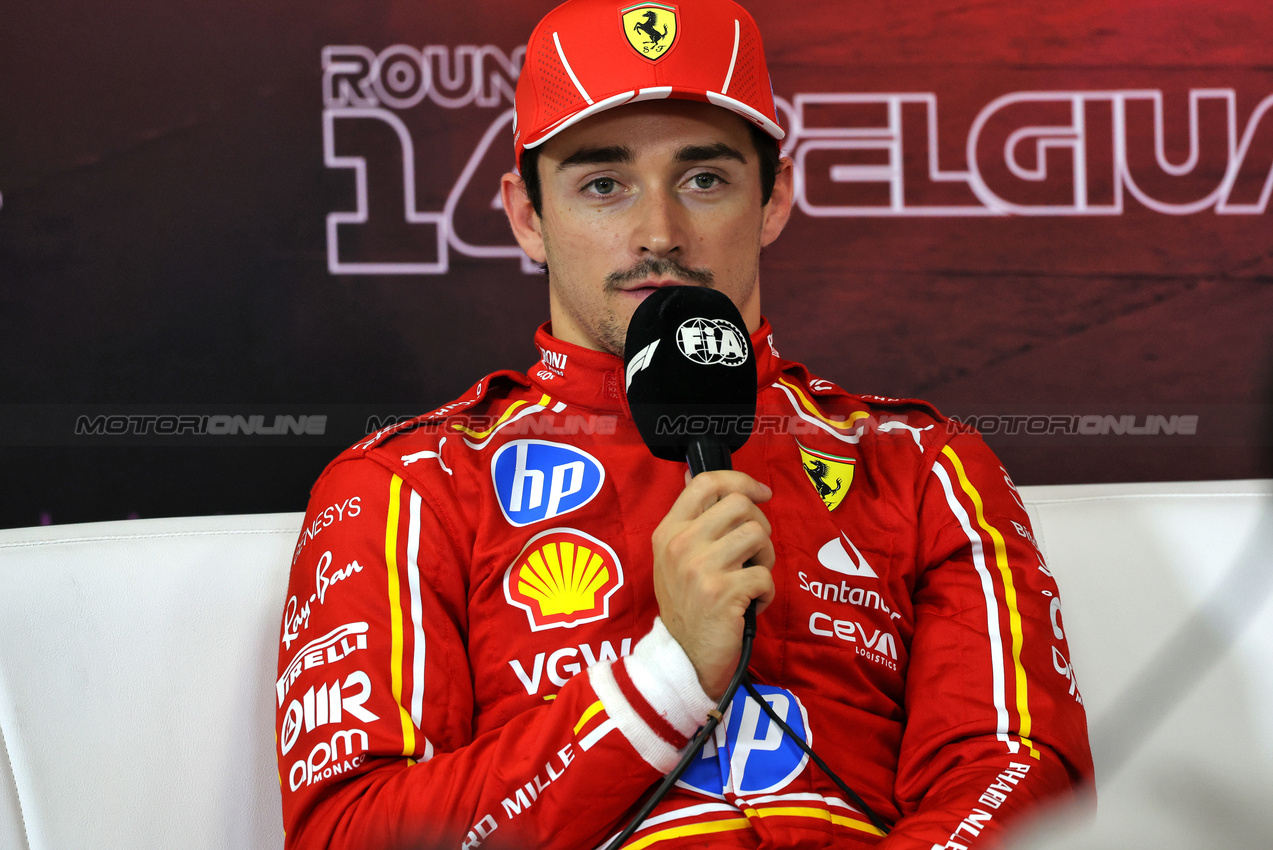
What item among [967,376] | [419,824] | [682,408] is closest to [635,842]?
[419,824]

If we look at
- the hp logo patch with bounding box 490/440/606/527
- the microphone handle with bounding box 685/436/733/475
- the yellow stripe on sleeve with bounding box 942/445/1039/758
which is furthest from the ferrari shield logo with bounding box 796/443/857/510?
the microphone handle with bounding box 685/436/733/475

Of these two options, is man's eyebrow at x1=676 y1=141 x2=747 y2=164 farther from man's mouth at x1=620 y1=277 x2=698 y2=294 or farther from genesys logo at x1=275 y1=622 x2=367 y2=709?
genesys logo at x1=275 y1=622 x2=367 y2=709

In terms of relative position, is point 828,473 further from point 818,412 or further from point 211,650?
point 211,650

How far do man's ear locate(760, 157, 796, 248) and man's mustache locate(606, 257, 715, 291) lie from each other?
21 centimetres

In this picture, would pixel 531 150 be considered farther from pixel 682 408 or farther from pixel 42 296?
pixel 42 296

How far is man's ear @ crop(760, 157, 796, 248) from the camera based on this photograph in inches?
50.9

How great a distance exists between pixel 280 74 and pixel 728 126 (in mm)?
1049

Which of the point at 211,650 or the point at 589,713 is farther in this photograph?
the point at 211,650

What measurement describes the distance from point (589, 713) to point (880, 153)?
1.41 meters

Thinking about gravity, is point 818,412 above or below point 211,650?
above

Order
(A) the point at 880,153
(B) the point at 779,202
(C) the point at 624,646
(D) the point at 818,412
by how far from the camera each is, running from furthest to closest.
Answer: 1. (A) the point at 880,153
2. (B) the point at 779,202
3. (D) the point at 818,412
4. (C) the point at 624,646

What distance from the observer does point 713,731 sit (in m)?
0.87

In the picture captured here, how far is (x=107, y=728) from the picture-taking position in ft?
3.54

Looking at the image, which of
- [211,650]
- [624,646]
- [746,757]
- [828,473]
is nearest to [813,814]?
[746,757]
